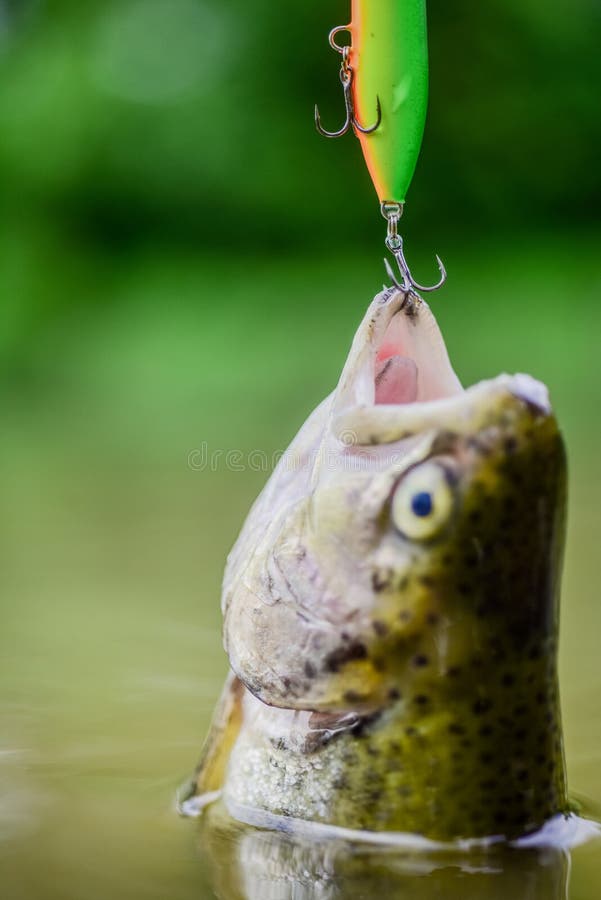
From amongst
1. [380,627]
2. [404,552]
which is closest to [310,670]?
[380,627]

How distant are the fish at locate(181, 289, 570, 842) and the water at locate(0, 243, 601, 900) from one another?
11cm

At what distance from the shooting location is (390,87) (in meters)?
2.10

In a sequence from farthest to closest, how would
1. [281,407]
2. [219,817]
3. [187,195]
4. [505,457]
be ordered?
[187,195], [281,407], [219,817], [505,457]

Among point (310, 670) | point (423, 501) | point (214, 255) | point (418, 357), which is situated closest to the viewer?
point (423, 501)

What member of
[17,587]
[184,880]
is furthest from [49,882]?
[17,587]

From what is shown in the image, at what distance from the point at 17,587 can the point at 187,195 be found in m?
7.79

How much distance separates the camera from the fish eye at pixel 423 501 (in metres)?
1.94

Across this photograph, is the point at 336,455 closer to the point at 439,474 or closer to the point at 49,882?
the point at 439,474

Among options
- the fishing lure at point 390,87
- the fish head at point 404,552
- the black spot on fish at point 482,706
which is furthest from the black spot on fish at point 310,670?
the fishing lure at point 390,87

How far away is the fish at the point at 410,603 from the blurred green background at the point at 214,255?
146 centimetres

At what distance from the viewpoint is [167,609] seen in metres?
3.75

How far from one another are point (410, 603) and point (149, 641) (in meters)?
1.60

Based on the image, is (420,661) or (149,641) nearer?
(420,661)

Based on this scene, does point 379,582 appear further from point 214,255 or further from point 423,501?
point 214,255
